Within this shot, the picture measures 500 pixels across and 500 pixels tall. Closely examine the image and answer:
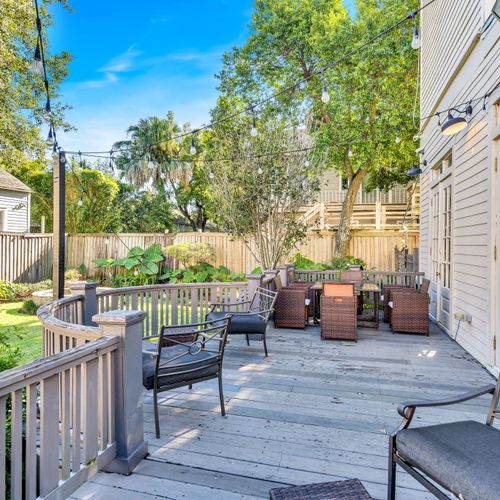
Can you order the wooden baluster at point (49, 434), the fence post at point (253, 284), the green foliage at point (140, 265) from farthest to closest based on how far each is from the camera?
the green foliage at point (140, 265)
the fence post at point (253, 284)
the wooden baluster at point (49, 434)

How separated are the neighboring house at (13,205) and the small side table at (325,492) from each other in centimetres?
1480

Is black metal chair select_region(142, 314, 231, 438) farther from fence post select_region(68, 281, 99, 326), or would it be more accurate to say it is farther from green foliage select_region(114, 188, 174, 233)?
green foliage select_region(114, 188, 174, 233)

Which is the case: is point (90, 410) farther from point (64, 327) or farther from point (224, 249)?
point (224, 249)

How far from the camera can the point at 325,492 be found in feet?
5.46

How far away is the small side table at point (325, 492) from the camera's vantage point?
1556mm

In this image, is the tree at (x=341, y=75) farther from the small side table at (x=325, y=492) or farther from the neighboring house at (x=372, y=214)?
the small side table at (x=325, y=492)

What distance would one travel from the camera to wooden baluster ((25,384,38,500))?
1.56 metres

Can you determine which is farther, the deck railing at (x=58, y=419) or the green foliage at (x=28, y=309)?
the green foliage at (x=28, y=309)

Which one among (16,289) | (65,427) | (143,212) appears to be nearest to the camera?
(65,427)

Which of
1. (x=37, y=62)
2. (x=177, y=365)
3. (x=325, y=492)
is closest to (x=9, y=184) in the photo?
(x=37, y=62)

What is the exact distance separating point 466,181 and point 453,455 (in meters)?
4.26

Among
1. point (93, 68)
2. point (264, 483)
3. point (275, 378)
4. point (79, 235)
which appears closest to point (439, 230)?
point (275, 378)

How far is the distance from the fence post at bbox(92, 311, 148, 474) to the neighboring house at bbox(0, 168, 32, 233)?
1363 centimetres

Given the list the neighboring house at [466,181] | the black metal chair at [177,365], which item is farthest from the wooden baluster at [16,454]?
the neighboring house at [466,181]
